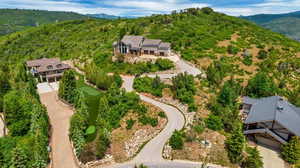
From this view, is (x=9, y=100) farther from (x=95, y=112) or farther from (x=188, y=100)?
(x=188, y=100)

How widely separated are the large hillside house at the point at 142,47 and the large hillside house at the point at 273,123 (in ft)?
105

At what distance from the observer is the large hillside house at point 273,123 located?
90.2 feet

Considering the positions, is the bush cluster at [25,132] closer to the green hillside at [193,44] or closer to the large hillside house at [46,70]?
the large hillside house at [46,70]

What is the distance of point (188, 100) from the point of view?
35812mm

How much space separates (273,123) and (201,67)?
89.3 feet

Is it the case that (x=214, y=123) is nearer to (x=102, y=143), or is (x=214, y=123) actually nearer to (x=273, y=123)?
(x=273, y=123)

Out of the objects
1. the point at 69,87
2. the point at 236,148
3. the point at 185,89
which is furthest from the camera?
the point at 69,87

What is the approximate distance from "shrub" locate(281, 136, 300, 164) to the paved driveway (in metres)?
1.05

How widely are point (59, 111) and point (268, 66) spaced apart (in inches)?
2131

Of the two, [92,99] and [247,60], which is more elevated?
[247,60]

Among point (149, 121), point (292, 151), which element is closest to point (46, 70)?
point (149, 121)

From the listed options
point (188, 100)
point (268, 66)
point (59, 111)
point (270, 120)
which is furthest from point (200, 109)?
point (268, 66)

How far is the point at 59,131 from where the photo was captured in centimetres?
3247

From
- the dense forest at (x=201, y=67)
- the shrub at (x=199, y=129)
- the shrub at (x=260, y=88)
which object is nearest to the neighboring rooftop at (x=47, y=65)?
the dense forest at (x=201, y=67)
